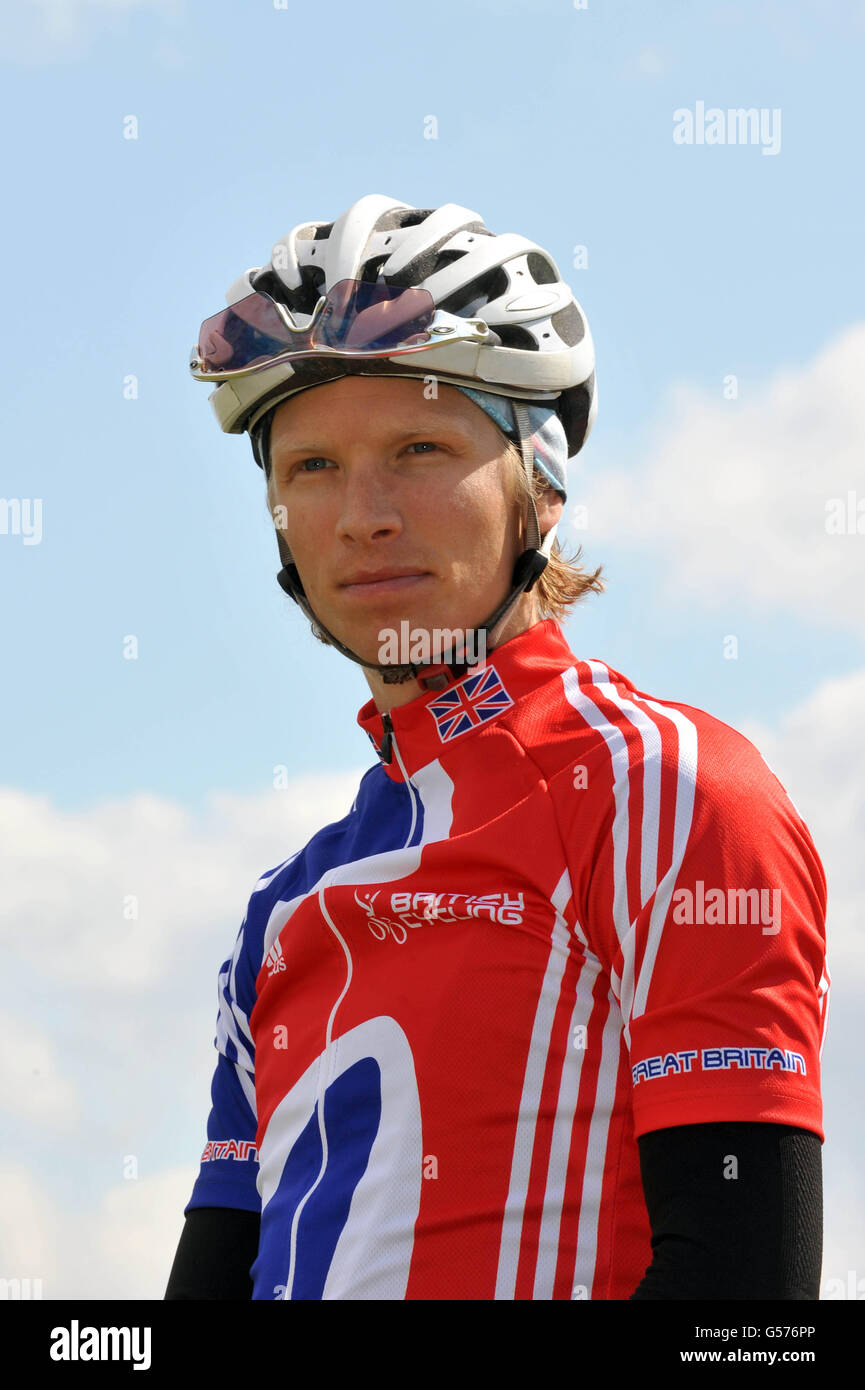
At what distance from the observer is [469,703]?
4.28 metres

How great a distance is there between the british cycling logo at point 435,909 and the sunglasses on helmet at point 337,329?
1520mm

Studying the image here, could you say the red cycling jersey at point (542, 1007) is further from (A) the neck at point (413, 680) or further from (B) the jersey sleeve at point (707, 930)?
(A) the neck at point (413, 680)

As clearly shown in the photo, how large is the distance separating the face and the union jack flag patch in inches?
6.6

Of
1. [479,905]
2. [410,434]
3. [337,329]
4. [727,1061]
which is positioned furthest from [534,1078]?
[337,329]

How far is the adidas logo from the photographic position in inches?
169

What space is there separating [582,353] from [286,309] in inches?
37.3

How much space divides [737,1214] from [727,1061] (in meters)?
0.30

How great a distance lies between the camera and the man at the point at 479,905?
3.27 m

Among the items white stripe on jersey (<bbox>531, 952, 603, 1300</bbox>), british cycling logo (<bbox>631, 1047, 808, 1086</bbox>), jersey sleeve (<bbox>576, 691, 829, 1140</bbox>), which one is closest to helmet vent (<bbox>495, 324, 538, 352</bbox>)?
jersey sleeve (<bbox>576, 691, 829, 1140</bbox>)

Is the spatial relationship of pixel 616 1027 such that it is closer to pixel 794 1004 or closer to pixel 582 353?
pixel 794 1004

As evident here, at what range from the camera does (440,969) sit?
3.72 metres

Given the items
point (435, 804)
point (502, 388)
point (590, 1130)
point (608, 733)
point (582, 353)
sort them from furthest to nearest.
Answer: point (582, 353), point (502, 388), point (435, 804), point (608, 733), point (590, 1130)

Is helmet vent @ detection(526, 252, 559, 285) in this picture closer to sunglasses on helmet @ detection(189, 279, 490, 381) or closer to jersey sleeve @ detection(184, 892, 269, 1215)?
sunglasses on helmet @ detection(189, 279, 490, 381)
